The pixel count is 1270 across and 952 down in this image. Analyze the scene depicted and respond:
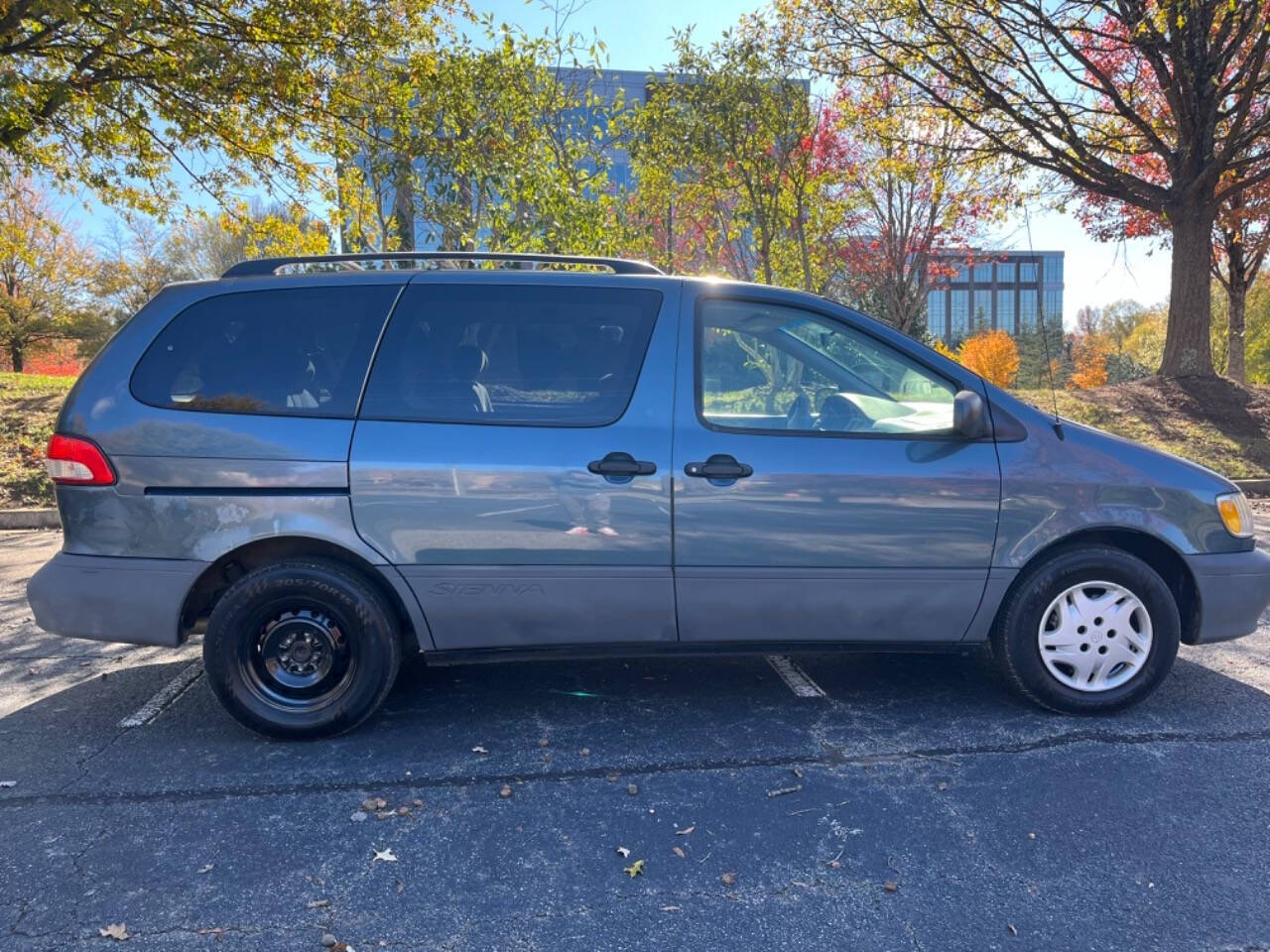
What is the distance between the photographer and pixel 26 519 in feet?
28.2

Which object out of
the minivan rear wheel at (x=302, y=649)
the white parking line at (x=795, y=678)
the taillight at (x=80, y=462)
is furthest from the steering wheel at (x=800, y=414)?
the taillight at (x=80, y=462)

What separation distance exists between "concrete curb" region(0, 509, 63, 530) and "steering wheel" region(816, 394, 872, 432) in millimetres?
8404

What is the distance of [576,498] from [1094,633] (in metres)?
2.27

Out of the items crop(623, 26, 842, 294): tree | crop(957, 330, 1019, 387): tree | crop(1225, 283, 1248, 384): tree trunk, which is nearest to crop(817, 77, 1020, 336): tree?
crop(623, 26, 842, 294): tree

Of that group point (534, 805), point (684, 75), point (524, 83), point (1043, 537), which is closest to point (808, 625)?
point (1043, 537)

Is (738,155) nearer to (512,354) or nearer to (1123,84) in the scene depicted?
(1123,84)

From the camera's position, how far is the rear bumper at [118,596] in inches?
132

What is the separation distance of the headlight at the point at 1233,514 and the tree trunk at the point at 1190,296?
36.9ft

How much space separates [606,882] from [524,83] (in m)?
10.5

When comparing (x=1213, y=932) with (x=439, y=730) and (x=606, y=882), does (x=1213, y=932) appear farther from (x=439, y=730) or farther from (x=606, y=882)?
(x=439, y=730)

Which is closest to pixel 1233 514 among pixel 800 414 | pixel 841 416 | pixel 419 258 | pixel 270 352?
pixel 841 416

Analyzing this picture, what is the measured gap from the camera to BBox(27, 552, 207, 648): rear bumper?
11.0 feet

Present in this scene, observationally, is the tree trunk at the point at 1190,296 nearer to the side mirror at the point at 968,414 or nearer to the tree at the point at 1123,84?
the tree at the point at 1123,84

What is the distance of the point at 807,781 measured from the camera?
3072 millimetres
